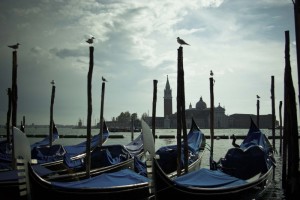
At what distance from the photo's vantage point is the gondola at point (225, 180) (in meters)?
8.59

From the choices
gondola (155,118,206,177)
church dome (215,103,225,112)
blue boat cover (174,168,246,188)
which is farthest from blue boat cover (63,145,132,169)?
church dome (215,103,225,112)

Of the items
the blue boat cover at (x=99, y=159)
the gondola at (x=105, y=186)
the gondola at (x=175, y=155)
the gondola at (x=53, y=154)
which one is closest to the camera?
the gondola at (x=105, y=186)

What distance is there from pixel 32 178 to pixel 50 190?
612mm

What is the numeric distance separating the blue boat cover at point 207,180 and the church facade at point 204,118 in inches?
6081

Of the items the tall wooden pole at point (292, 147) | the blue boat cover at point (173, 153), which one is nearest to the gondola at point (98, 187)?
the blue boat cover at point (173, 153)

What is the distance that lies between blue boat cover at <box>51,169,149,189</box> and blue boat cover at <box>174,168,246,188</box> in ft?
4.79

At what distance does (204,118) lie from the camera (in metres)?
170

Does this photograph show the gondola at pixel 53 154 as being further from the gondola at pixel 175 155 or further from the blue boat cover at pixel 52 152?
the gondola at pixel 175 155

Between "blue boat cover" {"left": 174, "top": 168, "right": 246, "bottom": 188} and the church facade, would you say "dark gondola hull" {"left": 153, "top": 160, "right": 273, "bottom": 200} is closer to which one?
"blue boat cover" {"left": 174, "top": 168, "right": 246, "bottom": 188}

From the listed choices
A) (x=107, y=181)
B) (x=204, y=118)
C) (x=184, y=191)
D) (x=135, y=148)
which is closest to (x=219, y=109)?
(x=204, y=118)

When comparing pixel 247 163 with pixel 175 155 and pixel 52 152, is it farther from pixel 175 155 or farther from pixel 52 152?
pixel 52 152

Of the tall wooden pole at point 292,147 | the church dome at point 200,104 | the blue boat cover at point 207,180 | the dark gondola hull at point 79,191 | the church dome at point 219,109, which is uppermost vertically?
the church dome at point 200,104

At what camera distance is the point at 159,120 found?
17862cm

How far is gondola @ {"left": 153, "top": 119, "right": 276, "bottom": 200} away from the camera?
8.59 meters
